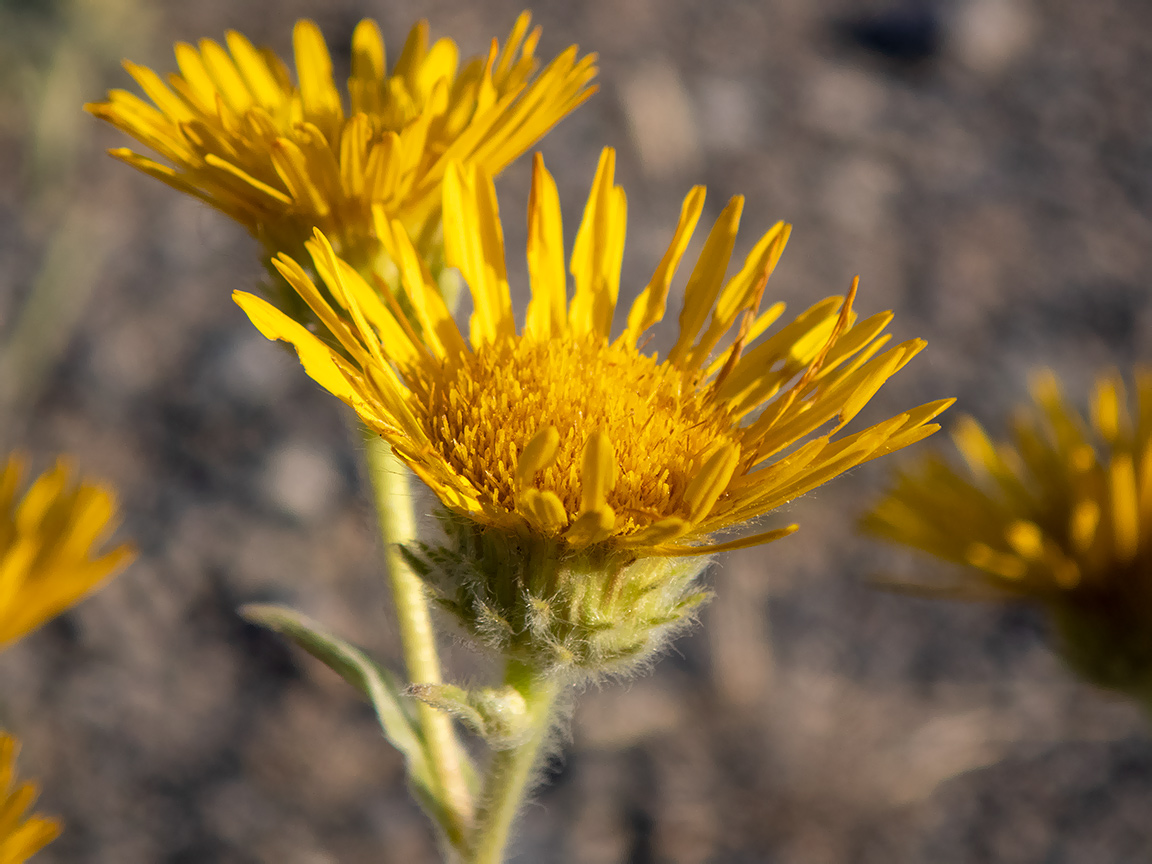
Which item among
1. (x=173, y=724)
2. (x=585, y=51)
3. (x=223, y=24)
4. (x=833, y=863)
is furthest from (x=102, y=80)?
(x=833, y=863)

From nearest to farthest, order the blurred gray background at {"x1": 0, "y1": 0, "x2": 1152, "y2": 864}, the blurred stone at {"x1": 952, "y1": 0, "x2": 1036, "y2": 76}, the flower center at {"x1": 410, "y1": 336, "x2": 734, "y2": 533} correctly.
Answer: the flower center at {"x1": 410, "y1": 336, "x2": 734, "y2": 533} → the blurred gray background at {"x1": 0, "y1": 0, "x2": 1152, "y2": 864} → the blurred stone at {"x1": 952, "y1": 0, "x2": 1036, "y2": 76}

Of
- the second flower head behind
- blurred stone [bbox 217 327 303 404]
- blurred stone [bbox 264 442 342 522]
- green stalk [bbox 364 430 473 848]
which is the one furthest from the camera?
blurred stone [bbox 217 327 303 404]

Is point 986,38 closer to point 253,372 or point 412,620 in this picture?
point 253,372

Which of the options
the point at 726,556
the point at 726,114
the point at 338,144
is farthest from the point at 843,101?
the point at 338,144

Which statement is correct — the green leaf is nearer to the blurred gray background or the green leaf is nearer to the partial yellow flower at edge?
the partial yellow flower at edge

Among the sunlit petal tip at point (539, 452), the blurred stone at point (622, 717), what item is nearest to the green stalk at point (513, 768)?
the sunlit petal tip at point (539, 452)

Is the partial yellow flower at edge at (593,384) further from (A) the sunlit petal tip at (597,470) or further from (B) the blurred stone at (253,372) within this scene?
(B) the blurred stone at (253,372)

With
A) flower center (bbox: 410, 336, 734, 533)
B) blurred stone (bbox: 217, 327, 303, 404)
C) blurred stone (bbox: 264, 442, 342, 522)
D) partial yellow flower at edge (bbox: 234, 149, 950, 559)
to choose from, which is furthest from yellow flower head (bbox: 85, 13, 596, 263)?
blurred stone (bbox: 217, 327, 303, 404)

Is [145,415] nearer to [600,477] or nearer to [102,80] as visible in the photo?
[102,80]
